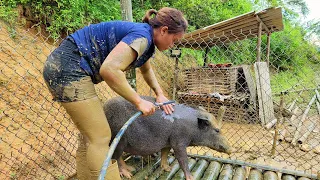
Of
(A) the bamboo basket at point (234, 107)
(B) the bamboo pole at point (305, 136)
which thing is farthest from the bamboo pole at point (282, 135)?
(A) the bamboo basket at point (234, 107)

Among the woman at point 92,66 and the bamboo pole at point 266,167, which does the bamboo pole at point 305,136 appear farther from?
the woman at point 92,66

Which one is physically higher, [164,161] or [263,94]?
[164,161]

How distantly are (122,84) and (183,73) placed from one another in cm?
695

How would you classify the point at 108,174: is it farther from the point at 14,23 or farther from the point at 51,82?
Result: the point at 14,23

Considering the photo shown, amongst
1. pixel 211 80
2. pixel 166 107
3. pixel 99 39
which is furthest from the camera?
pixel 211 80

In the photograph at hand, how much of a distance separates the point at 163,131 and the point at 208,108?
4.99 metres

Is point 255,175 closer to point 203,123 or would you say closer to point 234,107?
point 203,123

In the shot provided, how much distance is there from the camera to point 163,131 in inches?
112

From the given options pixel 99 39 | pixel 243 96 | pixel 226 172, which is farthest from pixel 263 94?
pixel 99 39

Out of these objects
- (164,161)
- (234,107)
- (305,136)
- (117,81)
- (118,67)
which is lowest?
(305,136)

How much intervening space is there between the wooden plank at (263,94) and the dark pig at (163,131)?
4388 mm

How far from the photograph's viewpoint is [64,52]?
1.97 m

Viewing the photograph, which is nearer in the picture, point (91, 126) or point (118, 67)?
point (118, 67)

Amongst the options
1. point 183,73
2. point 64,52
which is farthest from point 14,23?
point 183,73
